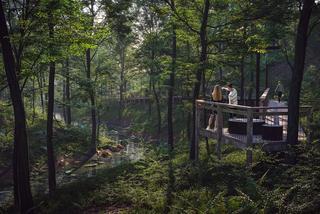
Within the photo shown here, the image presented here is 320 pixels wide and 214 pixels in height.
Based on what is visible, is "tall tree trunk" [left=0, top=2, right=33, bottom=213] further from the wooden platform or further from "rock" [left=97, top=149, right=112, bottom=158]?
"rock" [left=97, top=149, right=112, bottom=158]

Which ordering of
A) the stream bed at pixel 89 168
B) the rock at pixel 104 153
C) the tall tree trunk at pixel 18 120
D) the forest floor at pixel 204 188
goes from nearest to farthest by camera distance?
the forest floor at pixel 204 188 → the tall tree trunk at pixel 18 120 → the stream bed at pixel 89 168 → the rock at pixel 104 153

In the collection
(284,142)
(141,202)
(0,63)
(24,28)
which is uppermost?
(24,28)

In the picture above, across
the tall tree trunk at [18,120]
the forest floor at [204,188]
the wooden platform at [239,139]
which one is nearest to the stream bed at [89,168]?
the tall tree trunk at [18,120]

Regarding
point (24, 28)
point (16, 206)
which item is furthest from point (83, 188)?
point (24, 28)

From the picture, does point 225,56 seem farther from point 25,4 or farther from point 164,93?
point 164,93

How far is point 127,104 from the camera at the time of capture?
56312 millimetres

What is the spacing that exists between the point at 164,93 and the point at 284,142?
30.6m

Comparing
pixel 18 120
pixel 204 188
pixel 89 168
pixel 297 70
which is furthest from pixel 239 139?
pixel 89 168

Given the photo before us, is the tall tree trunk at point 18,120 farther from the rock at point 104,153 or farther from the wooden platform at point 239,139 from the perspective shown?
the rock at point 104,153

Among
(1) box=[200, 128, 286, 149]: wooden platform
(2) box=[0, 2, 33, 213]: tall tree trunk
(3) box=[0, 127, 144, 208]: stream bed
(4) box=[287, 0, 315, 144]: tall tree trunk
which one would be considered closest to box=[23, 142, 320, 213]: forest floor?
(1) box=[200, 128, 286, 149]: wooden platform

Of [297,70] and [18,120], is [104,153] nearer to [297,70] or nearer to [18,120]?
[18,120]

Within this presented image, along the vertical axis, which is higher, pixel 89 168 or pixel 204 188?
pixel 204 188

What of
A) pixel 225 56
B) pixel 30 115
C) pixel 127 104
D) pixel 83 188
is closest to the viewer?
pixel 83 188

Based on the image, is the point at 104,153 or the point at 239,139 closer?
the point at 239,139
